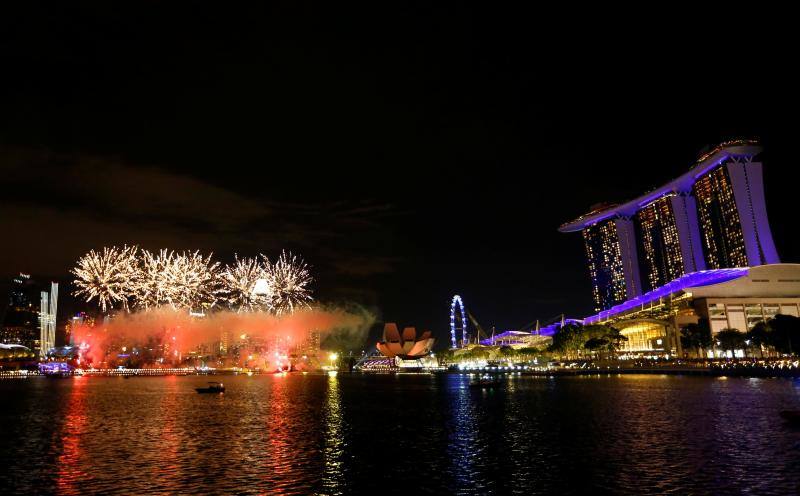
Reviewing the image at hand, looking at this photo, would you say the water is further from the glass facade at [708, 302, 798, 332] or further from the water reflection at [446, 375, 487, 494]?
the glass facade at [708, 302, 798, 332]

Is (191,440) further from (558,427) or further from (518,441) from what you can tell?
(558,427)

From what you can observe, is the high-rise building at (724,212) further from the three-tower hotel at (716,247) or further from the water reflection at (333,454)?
the water reflection at (333,454)

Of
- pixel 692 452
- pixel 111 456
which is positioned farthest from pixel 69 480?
pixel 692 452

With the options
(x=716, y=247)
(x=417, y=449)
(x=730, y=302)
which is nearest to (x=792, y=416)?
(x=417, y=449)

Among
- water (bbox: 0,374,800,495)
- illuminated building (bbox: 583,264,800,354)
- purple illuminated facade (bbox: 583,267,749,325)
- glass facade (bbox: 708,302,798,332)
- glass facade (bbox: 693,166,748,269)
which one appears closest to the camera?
water (bbox: 0,374,800,495)

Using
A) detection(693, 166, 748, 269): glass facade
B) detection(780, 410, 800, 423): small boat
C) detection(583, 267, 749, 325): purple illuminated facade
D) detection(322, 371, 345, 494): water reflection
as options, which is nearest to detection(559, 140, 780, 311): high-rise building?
detection(693, 166, 748, 269): glass facade

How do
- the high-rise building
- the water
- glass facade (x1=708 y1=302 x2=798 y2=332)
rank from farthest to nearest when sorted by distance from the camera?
1. the high-rise building
2. glass facade (x1=708 y1=302 x2=798 y2=332)
3. the water

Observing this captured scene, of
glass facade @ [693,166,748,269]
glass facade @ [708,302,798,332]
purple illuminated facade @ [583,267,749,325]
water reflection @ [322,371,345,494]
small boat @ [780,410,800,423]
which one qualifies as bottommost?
small boat @ [780,410,800,423]
